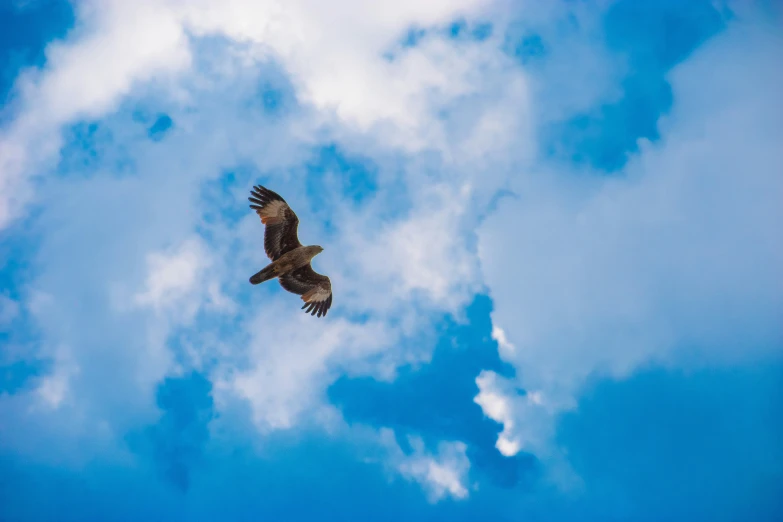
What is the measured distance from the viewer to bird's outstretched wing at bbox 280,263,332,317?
22.0m

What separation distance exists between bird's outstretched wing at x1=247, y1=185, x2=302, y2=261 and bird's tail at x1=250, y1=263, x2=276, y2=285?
17.9 inches

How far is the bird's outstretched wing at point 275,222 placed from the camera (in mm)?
20484

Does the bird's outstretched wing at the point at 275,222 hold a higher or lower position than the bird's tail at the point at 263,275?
higher

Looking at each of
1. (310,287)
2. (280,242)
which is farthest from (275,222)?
(310,287)

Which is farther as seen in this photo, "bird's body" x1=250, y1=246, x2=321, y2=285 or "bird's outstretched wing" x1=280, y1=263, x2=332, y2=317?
"bird's outstretched wing" x1=280, y1=263, x2=332, y2=317

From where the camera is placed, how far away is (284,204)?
67.5ft

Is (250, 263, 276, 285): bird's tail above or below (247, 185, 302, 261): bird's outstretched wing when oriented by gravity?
below

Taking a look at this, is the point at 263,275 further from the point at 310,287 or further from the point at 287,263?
the point at 310,287

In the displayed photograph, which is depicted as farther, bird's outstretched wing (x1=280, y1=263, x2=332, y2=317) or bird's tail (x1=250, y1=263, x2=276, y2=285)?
bird's outstretched wing (x1=280, y1=263, x2=332, y2=317)

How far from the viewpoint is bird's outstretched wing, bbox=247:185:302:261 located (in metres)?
20.5

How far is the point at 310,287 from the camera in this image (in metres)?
22.3

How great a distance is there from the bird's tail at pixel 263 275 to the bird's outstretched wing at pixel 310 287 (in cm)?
96

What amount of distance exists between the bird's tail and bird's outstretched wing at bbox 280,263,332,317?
0.96m

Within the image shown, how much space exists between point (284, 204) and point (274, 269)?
2638mm
